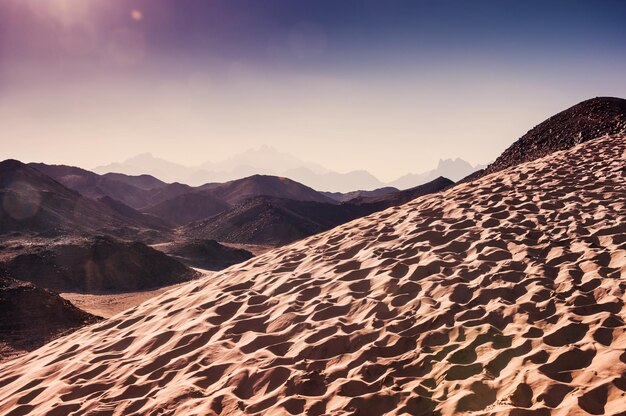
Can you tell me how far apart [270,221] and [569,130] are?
28326mm

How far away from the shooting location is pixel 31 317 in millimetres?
9836

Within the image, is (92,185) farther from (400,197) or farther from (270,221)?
(400,197)

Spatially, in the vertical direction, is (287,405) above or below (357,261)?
below

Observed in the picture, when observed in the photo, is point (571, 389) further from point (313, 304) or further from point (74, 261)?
point (74, 261)

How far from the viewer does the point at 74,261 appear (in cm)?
2088

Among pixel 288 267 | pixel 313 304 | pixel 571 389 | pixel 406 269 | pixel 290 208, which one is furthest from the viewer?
pixel 290 208

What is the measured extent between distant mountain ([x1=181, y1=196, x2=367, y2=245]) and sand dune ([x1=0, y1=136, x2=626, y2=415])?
104 feet

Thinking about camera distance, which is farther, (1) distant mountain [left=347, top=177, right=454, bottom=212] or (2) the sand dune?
(1) distant mountain [left=347, top=177, right=454, bottom=212]

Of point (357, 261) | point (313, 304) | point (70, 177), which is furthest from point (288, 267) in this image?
point (70, 177)

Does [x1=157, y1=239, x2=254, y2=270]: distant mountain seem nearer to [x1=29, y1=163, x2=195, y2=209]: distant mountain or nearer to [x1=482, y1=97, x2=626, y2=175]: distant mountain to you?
[x1=482, y1=97, x2=626, y2=175]: distant mountain

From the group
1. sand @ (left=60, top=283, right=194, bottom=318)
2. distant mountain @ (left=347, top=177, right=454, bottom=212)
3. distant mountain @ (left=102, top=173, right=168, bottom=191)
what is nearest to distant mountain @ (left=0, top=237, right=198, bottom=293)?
sand @ (left=60, top=283, right=194, bottom=318)

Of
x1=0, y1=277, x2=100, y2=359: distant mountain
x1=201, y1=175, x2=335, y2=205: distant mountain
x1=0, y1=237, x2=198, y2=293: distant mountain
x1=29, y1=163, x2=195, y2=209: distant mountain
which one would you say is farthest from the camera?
x1=201, y1=175, x2=335, y2=205: distant mountain

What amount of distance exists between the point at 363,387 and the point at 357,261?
307 centimetres

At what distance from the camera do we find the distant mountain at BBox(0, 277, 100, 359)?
28.4 feet
